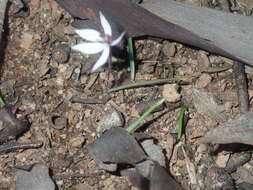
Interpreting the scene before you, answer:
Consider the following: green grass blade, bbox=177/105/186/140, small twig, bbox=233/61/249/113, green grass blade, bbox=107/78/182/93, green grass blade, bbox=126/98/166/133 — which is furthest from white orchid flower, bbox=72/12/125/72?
small twig, bbox=233/61/249/113

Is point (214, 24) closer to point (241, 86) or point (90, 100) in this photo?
point (241, 86)

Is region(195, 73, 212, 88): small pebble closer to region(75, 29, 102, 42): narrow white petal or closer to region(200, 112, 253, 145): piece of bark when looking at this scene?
region(200, 112, 253, 145): piece of bark

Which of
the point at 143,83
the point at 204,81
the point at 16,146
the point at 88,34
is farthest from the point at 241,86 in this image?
the point at 16,146

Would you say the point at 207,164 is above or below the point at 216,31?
below

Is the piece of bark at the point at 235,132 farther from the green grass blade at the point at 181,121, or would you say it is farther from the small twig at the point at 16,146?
the small twig at the point at 16,146

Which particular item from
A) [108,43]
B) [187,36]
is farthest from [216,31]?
[108,43]

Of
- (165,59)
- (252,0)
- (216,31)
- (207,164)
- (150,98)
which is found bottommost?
(207,164)

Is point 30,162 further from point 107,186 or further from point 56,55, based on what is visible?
point 56,55
